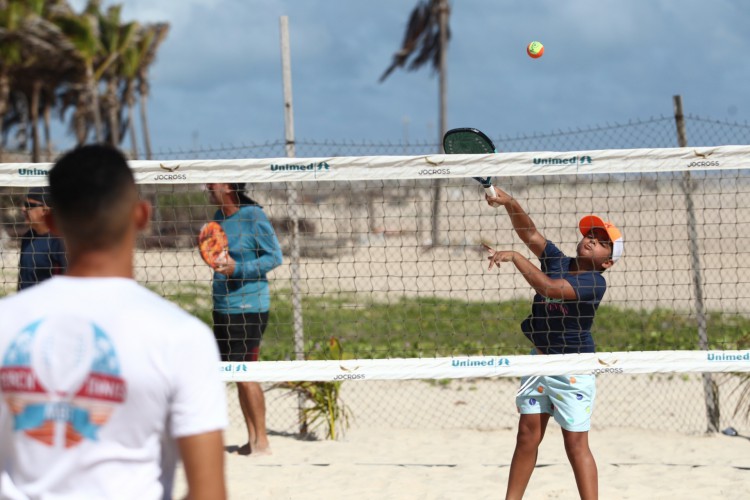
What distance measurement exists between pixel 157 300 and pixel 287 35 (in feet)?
17.8

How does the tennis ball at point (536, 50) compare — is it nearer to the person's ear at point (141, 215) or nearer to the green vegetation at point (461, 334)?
the green vegetation at point (461, 334)

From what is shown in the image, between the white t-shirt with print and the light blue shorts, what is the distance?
297 centimetres

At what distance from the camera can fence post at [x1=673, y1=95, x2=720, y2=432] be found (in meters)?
6.69

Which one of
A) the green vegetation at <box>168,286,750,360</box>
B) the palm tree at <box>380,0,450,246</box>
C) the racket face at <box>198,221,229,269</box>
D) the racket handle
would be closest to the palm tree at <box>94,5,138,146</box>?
the palm tree at <box>380,0,450,246</box>

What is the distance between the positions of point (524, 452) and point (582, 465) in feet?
0.97

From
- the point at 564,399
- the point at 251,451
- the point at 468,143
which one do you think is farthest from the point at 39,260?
the point at 564,399

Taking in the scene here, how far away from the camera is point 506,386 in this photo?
8.61m

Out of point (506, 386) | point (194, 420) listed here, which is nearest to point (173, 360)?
point (194, 420)

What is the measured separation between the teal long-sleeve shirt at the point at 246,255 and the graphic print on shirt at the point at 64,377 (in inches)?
161

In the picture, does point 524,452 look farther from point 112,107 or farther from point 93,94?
point 112,107

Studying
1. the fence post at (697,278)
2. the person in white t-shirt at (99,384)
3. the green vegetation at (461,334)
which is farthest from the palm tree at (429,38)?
the person in white t-shirt at (99,384)

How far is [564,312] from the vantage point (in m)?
4.54

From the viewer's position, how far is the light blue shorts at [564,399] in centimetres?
443

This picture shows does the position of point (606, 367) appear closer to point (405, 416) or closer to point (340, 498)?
point (340, 498)
